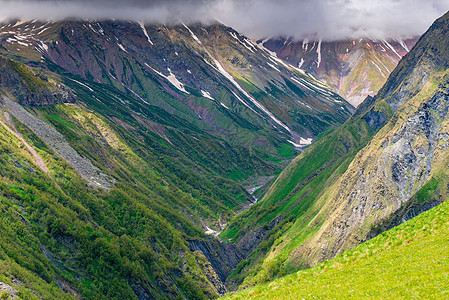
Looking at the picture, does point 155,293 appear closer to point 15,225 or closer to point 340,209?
point 15,225

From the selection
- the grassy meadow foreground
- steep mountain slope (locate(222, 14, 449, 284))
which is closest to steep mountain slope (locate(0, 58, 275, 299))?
steep mountain slope (locate(222, 14, 449, 284))

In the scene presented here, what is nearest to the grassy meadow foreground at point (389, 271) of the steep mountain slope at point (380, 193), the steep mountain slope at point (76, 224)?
the steep mountain slope at point (380, 193)

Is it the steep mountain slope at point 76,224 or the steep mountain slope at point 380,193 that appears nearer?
the steep mountain slope at point 76,224

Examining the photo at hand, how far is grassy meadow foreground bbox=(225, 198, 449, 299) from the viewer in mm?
25672

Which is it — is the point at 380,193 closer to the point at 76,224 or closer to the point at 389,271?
the point at 389,271

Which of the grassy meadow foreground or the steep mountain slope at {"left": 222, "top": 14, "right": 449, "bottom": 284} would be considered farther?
the steep mountain slope at {"left": 222, "top": 14, "right": 449, "bottom": 284}

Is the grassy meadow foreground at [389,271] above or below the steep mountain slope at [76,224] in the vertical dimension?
above

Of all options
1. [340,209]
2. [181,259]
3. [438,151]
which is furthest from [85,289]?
[438,151]

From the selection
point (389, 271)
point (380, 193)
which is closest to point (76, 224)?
point (380, 193)

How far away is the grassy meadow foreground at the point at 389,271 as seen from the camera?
25.7 metres

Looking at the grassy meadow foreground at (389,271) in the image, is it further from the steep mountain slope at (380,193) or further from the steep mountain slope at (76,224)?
the steep mountain slope at (76,224)

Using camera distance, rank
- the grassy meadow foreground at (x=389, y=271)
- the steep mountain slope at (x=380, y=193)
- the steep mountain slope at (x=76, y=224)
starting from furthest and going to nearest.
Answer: the steep mountain slope at (x=380, y=193) → the steep mountain slope at (x=76, y=224) → the grassy meadow foreground at (x=389, y=271)

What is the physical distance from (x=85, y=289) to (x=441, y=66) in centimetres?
18357

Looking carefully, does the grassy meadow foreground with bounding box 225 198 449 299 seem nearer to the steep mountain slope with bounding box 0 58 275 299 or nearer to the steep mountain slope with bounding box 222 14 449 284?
the steep mountain slope with bounding box 222 14 449 284
